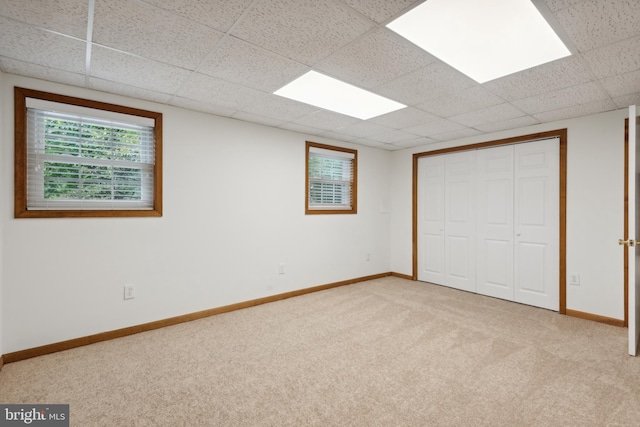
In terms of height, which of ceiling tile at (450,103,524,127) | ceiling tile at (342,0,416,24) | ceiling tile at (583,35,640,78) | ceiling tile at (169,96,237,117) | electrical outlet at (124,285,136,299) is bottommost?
electrical outlet at (124,285,136,299)

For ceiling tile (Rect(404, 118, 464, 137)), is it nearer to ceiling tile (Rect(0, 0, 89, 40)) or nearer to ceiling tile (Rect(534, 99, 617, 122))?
ceiling tile (Rect(534, 99, 617, 122))

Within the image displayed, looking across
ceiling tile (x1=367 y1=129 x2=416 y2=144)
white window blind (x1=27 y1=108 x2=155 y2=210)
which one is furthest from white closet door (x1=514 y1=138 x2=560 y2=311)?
white window blind (x1=27 y1=108 x2=155 y2=210)

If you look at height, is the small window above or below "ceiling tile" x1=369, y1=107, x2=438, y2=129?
below

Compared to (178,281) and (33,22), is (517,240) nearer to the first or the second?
(178,281)

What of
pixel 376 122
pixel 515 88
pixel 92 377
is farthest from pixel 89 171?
pixel 515 88

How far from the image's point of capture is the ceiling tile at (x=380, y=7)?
1545mm

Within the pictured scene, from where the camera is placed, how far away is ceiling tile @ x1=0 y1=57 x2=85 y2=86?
2.20m

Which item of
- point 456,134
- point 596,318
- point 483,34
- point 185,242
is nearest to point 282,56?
point 483,34

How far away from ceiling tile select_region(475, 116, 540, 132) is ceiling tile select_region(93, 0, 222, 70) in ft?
10.8

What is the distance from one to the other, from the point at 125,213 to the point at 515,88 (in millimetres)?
3721

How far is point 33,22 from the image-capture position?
5.60 feet

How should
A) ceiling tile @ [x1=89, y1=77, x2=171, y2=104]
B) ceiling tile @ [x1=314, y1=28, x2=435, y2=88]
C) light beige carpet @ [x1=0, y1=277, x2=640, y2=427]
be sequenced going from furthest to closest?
ceiling tile @ [x1=89, y1=77, x2=171, y2=104] < ceiling tile @ [x1=314, y1=28, x2=435, y2=88] < light beige carpet @ [x1=0, y1=277, x2=640, y2=427]

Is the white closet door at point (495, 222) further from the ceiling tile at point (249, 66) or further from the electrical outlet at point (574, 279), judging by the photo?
the ceiling tile at point (249, 66)

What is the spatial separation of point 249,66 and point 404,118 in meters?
1.96
